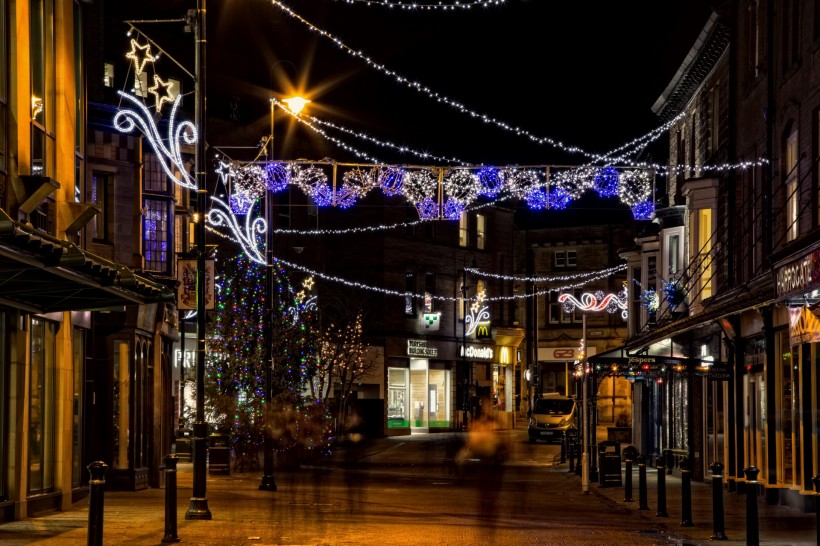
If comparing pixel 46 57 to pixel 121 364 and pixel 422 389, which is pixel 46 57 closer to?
pixel 121 364

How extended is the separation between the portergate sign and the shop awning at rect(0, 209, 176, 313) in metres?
8.92

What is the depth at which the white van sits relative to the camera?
56.4 metres

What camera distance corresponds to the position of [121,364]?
25.9m

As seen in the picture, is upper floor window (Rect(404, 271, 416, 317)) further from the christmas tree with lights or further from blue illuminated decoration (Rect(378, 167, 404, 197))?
blue illuminated decoration (Rect(378, 167, 404, 197))

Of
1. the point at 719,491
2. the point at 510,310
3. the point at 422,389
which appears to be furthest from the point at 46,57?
the point at 510,310

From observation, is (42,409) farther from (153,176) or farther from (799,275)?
(799,275)

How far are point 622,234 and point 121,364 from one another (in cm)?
5580

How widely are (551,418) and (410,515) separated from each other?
3653 centimetres

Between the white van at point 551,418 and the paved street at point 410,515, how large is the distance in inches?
858

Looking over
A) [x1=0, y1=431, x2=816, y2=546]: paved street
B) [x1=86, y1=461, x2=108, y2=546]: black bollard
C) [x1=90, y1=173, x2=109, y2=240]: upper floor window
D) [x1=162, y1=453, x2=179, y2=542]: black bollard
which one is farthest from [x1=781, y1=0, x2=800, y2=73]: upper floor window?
[x1=86, y1=461, x2=108, y2=546]: black bollard

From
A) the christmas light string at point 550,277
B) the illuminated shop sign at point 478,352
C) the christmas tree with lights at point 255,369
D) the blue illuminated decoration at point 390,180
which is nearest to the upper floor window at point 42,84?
the blue illuminated decoration at point 390,180

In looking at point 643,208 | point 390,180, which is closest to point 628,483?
point 643,208

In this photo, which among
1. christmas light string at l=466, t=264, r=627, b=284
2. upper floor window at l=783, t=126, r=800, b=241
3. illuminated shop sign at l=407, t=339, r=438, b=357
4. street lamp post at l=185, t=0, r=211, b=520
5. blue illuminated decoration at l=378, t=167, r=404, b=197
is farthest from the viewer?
christmas light string at l=466, t=264, r=627, b=284

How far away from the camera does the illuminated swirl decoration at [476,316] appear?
71.1m
